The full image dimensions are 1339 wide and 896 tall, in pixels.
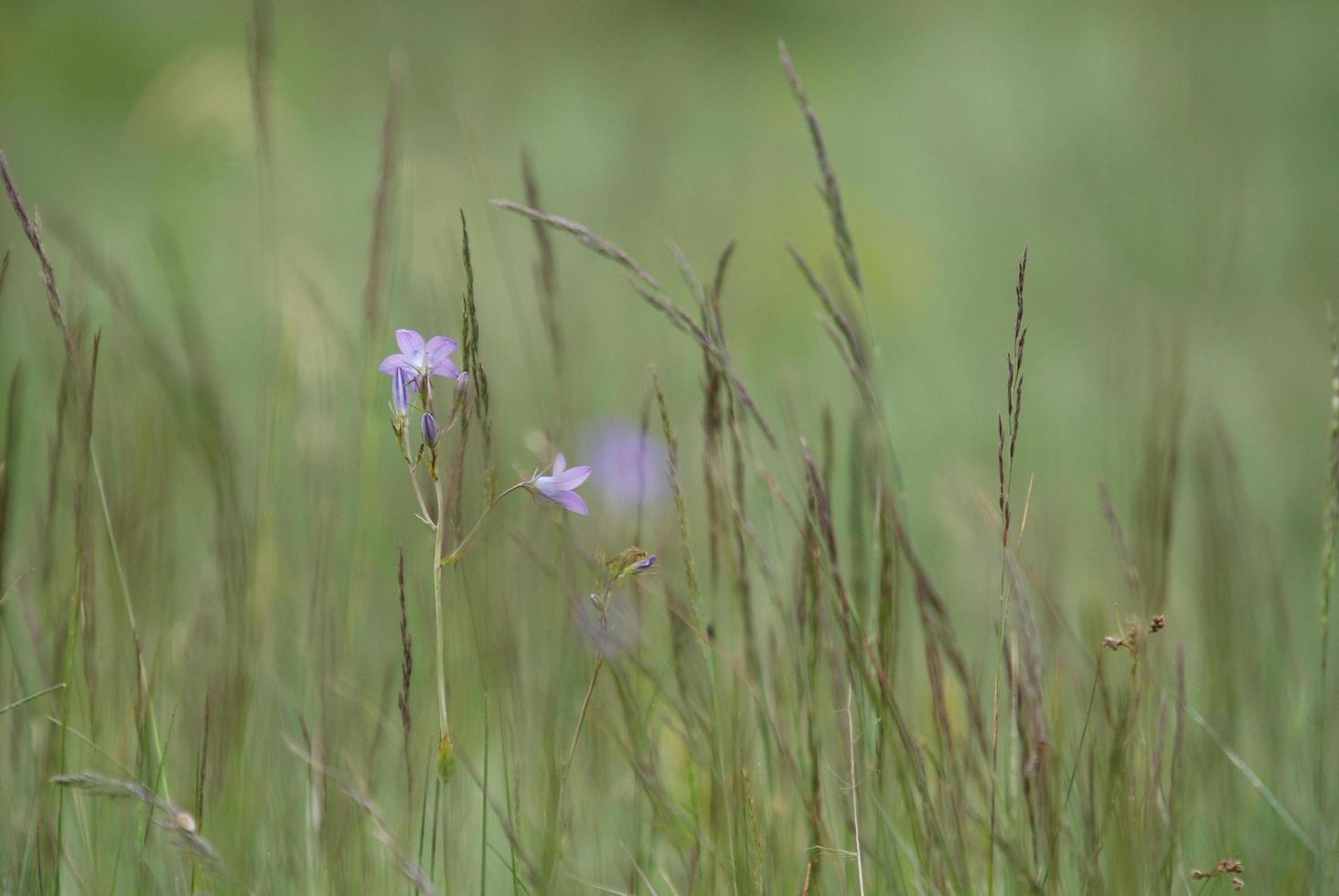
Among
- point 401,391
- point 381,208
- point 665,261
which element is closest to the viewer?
point 401,391

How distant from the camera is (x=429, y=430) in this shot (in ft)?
2.51

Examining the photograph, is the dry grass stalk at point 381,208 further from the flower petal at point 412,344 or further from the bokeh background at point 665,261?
the flower petal at point 412,344

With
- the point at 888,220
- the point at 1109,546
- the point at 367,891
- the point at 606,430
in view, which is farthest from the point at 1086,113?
the point at 367,891

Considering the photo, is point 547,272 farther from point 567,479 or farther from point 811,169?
point 811,169

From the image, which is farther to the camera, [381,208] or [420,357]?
[381,208]

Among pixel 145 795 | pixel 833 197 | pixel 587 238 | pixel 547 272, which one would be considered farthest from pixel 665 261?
pixel 145 795

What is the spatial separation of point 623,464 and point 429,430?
103 centimetres

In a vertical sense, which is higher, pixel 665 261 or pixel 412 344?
pixel 665 261

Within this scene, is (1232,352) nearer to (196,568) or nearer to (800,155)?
(800,155)

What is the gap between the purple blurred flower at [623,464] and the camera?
5.84ft

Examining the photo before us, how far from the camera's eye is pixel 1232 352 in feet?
11.5

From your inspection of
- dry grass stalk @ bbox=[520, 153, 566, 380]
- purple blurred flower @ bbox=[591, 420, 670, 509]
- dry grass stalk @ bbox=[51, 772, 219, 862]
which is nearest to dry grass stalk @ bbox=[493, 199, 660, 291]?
dry grass stalk @ bbox=[520, 153, 566, 380]

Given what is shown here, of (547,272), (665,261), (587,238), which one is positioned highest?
(665,261)

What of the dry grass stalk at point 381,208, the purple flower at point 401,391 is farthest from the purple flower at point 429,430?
the dry grass stalk at point 381,208
